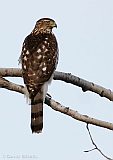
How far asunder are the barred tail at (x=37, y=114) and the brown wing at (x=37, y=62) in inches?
3.2

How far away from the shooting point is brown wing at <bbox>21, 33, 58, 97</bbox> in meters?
4.33

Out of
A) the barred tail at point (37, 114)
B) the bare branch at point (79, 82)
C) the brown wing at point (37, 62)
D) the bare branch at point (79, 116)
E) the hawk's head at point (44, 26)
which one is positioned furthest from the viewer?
the hawk's head at point (44, 26)

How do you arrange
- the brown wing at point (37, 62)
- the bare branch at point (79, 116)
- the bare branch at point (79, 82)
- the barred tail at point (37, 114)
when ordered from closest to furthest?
the bare branch at point (79, 116), the bare branch at point (79, 82), the barred tail at point (37, 114), the brown wing at point (37, 62)

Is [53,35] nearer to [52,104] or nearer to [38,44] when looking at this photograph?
[38,44]

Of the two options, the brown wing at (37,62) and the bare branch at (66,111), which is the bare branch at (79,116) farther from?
the brown wing at (37,62)

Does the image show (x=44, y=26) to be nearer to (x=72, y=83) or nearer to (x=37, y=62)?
(x=37, y=62)

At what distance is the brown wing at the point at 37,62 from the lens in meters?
4.33

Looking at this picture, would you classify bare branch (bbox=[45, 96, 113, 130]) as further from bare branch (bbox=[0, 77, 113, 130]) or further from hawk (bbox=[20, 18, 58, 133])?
hawk (bbox=[20, 18, 58, 133])

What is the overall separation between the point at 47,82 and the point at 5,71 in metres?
0.89

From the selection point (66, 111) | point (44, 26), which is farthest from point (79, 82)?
point (44, 26)

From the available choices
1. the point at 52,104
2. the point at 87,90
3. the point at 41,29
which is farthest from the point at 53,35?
the point at 52,104

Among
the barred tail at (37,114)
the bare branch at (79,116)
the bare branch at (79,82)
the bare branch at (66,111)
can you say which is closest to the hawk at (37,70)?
the barred tail at (37,114)

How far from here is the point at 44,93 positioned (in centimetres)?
430

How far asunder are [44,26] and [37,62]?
4.01 ft
